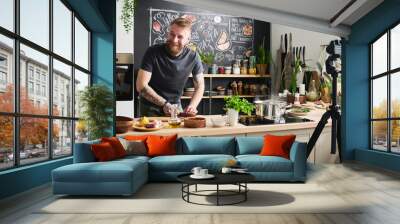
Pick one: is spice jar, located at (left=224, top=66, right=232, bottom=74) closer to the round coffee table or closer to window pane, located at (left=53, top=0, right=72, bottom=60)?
window pane, located at (left=53, top=0, right=72, bottom=60)

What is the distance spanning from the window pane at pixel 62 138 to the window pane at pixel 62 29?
1.05 meters

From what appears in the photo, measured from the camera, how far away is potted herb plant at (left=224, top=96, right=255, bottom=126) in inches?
336

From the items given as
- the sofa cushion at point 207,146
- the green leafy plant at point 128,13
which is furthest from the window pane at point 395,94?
the green leafy plant at point 128,13

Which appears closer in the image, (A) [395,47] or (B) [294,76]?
(A) [395,47]

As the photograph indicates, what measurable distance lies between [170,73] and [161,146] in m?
2.59

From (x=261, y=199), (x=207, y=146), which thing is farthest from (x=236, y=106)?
(x=261, y=199)

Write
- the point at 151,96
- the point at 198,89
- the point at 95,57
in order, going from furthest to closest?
the point at 198,89
the point at 151,96
the point at 95,57

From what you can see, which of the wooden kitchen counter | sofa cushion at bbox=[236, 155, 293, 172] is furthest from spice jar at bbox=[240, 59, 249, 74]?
sofa cushion at bbox=[236, 155, 293, 172]

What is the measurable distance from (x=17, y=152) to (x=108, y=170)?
1123 mm

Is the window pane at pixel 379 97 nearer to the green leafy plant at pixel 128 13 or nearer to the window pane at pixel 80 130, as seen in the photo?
the green leafy plant at pixel 128 13

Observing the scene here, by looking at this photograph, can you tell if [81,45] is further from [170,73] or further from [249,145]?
[249,145]

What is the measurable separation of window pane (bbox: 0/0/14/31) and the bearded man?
3.88m

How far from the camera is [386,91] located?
7906mm

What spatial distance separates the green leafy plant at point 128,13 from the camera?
8555 millimetres
